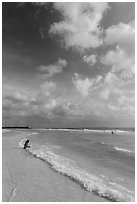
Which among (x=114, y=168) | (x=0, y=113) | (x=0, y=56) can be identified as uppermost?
(x=0, y=56)

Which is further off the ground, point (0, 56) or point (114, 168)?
point (0, 56)

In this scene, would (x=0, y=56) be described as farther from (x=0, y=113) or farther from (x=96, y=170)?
(x=96, y=170)

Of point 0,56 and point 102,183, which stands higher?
point 0,56

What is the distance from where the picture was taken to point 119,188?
31.5 ft

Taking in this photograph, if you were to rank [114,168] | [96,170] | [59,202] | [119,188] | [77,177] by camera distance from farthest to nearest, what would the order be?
[114,168] < [96,170] < [77,177] < [119,188] < [59,202]

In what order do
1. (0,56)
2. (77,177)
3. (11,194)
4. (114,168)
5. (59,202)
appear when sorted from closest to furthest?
(59,202), (11,194), (0,56), (77,177), (114,168)

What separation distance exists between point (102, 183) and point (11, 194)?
470cm

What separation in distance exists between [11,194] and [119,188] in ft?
17.3

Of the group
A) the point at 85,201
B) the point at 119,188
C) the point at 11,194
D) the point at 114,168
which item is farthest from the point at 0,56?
the point at 114,168

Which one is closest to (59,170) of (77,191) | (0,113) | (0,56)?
(77,191)

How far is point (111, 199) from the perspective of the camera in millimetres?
8109

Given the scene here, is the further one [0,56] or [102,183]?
[102,183]

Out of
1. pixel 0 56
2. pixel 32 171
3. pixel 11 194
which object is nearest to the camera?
pixel 11 194

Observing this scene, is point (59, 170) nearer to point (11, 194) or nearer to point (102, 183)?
point (102, 183)
